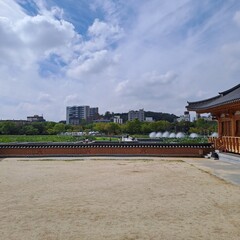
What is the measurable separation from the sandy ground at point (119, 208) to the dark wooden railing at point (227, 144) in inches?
293

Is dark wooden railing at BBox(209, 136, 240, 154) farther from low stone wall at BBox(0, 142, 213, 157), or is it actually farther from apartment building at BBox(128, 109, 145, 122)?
apartment building at BBox(128, 109, 145, 122)

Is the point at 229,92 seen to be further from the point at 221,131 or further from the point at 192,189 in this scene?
the point at 192,189

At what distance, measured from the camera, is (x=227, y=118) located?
68.7 ft

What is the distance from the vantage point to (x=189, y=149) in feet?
70.4

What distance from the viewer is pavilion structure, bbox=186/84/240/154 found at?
18.2m

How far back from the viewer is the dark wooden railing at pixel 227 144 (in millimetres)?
18175

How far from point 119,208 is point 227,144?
1441 cm

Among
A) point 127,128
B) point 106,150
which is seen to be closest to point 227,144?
point 106,150

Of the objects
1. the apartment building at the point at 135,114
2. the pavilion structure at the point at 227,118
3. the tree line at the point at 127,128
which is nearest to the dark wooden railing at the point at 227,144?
the pavilion structure at the point at 227,118

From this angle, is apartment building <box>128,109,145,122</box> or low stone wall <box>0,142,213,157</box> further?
apartment building <box>128,109,145,122</box>

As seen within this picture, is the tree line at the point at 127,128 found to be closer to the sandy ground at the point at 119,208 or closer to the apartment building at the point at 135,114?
the sandy ground at the point at 119,208

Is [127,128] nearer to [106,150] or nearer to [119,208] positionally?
[106,150]

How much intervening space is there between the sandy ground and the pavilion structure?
7.61 meters

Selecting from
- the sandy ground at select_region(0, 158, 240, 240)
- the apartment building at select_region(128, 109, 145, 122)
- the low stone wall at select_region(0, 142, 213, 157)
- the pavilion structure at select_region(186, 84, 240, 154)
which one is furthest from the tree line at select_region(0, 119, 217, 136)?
the apartment building at select_region(128, 109, 145, 122)
